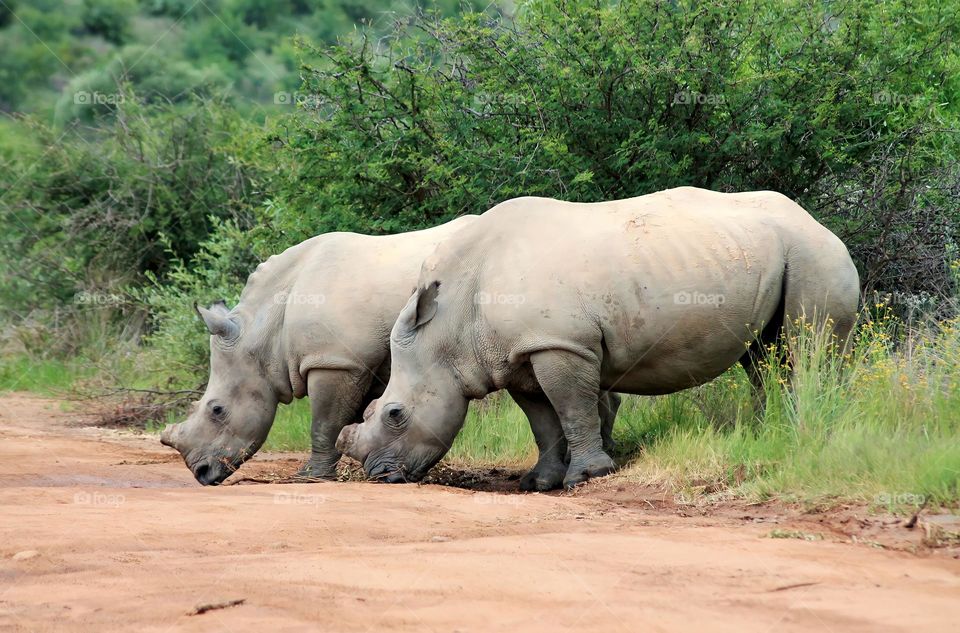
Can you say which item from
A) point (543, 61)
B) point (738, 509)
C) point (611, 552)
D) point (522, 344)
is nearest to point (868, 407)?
point (738, 509)

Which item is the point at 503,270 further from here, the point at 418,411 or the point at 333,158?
the point at 333,158

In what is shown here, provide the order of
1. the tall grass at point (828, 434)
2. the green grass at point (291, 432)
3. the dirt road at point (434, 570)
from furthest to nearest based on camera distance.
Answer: the green grass at point (291, 432), the tall grass at point (828, 434), the dirt road at point (434, 570)

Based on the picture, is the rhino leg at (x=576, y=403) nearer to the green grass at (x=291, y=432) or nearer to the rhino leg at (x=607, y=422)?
the rhino leg at (x=607, y=422)

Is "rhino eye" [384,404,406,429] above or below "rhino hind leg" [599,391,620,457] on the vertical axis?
above

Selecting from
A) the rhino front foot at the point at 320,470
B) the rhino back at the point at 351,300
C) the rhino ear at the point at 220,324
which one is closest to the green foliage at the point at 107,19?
the rhino ear at the point at 220,324

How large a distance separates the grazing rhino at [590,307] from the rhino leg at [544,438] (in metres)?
0.02

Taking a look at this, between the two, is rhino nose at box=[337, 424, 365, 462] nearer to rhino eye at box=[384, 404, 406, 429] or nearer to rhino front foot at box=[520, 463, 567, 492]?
rhino eye at box=[384, 404, 406, 429]

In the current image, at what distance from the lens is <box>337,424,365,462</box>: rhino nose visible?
8.00m

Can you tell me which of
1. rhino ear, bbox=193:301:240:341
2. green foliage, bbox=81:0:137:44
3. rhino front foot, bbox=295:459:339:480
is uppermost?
green foliage, bbox=81:0:137:44

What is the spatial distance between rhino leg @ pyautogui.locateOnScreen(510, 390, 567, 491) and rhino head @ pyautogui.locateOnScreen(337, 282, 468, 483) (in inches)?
18.0

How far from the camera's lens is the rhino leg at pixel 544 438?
25.9 ft

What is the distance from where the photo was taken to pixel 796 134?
977 centimetres

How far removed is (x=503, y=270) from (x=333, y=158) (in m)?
3.14

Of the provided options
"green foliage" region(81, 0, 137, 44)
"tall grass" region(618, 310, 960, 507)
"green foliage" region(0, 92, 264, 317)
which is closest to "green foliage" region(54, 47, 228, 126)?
"green foliage" region(0, 92, 264, 317)
